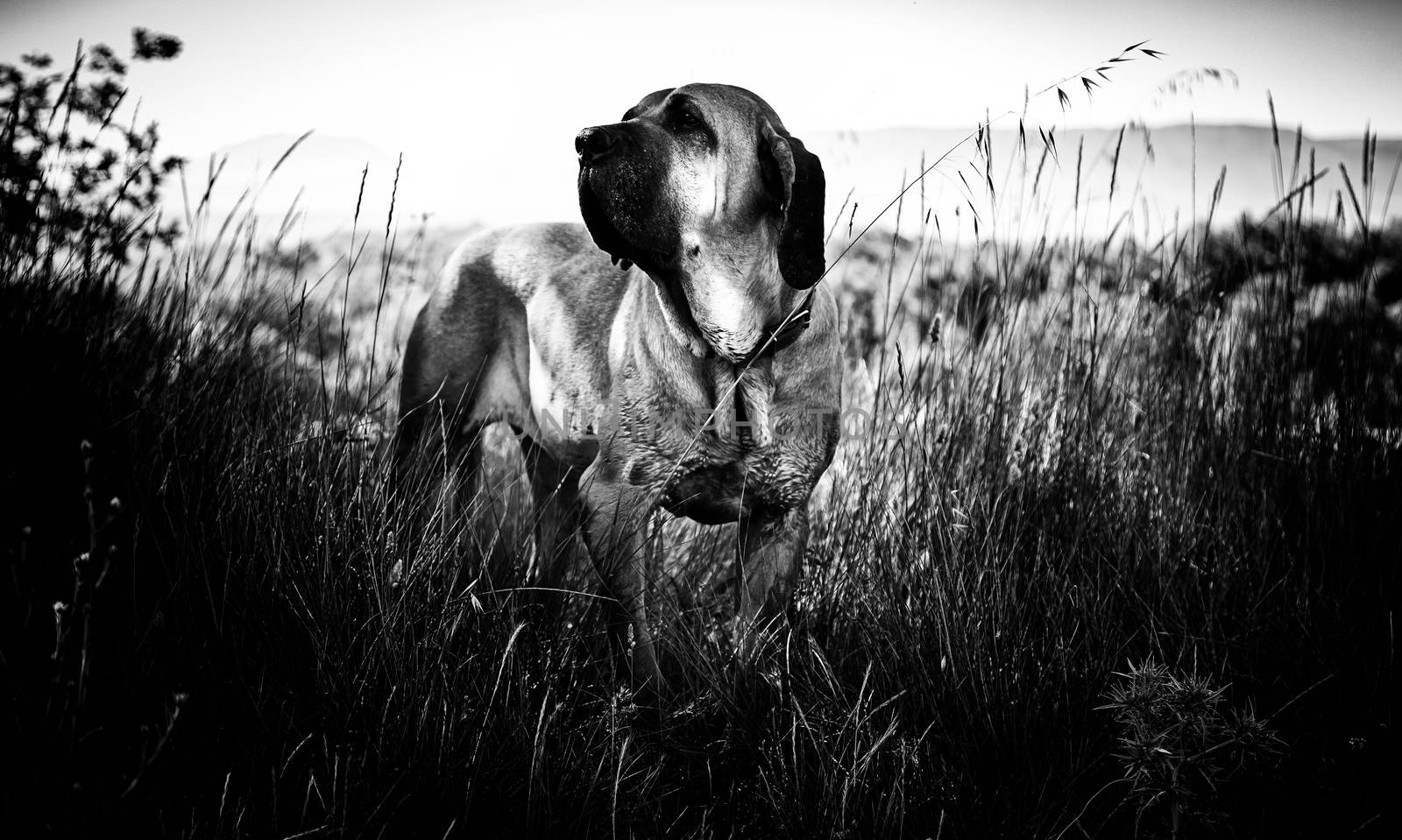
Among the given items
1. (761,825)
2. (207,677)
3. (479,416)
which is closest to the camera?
(207,677)

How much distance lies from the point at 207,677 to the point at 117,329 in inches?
37.8

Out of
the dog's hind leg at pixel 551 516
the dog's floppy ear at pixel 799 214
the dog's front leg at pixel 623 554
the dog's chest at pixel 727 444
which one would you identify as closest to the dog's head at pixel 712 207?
the dog's floppy ear at pixel 799 214

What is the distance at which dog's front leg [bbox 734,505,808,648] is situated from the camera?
232 cm

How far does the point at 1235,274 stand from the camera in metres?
3.92

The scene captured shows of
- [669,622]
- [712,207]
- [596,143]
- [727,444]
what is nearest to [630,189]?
[596,143]

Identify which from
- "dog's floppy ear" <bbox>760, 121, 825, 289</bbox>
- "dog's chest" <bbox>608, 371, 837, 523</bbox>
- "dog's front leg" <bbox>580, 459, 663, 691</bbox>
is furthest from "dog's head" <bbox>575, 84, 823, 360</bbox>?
"dog's front leg" <bbox>580, 459, 663, 691</bbox>

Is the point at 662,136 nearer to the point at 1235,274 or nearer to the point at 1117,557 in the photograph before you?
the point at 1117,557

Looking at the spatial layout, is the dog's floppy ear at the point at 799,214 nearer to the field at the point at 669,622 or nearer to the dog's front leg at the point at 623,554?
the field at the point at 669,622

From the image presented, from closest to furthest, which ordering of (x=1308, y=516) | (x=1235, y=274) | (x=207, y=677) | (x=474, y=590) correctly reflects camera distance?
(x=207, y=677), (x=474, y=590), (x=1308, y=516), (x=1235, y=274)

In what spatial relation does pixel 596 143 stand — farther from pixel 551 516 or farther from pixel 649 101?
pixel 551 516

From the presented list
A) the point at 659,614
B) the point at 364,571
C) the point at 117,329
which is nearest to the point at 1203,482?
the point at 659,614

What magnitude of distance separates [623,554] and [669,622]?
26cm

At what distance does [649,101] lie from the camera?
2.29 metres

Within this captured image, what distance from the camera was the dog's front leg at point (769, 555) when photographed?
7.62 ft
